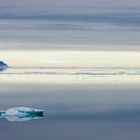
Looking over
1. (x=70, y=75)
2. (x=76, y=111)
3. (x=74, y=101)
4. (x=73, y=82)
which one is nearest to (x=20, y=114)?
(x=76, y=111)

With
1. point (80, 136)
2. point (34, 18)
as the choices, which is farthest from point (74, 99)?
point (34, 18)

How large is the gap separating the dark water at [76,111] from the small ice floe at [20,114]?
9cm

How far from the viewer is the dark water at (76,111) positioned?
46.0 feet

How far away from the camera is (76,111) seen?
1546cm

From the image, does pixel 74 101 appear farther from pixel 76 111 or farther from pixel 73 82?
pixel 73 82

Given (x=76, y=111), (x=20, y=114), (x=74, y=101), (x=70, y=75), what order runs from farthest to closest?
1. (x=70, y=75)
2. (x=74, y=101)
3. (x=76, y=111)
4. (x=20, y=114)

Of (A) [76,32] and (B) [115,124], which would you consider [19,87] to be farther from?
(A) [76,32]

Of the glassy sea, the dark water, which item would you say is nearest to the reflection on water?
the glassy sea

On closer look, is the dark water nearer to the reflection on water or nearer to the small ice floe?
the small ice floe

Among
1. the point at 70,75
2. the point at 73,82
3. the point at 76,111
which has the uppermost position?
the point at 70,75

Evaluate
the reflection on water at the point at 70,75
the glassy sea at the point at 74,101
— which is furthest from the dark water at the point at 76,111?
the reflection on water at the point at 70,75

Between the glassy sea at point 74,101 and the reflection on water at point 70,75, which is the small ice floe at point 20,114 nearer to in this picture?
the glassy sea at point 74,101

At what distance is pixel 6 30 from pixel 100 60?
8060 millimetres

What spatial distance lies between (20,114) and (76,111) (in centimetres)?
119
